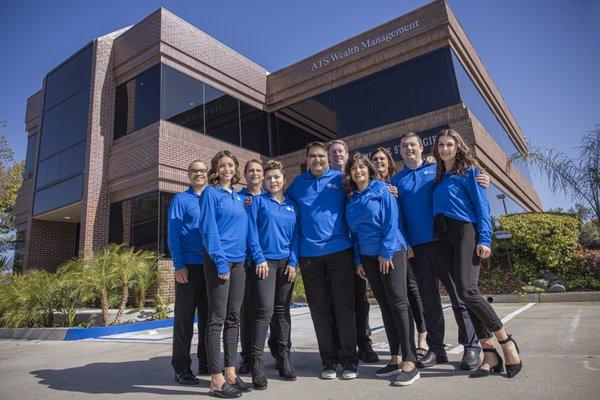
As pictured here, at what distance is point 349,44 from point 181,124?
7002mm

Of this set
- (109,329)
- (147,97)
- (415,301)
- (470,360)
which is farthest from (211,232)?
(147,97)

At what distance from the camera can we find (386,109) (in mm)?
13266

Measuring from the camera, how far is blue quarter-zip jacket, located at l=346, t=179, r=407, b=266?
3.12 metres

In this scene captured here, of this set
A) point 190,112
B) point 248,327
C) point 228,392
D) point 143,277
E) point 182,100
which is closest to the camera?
point 228,392

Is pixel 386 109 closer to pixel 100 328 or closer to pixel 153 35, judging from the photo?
pixel 153 35

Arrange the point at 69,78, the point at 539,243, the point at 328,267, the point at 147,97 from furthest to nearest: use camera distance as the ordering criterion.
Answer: the point at 69,78 < the point at 147,97 < the point at 539,243 < the point at 328,267

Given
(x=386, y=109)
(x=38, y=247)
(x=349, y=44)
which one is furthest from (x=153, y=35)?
(x=38, y=247)

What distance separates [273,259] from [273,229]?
26 cm

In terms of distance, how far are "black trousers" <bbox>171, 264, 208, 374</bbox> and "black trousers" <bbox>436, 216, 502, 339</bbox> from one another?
219cm

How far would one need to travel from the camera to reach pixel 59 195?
1326 centimetres

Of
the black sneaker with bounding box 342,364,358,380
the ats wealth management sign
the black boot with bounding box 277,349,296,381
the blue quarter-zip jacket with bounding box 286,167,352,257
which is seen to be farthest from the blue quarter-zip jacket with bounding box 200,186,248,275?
the ats wealth management sign

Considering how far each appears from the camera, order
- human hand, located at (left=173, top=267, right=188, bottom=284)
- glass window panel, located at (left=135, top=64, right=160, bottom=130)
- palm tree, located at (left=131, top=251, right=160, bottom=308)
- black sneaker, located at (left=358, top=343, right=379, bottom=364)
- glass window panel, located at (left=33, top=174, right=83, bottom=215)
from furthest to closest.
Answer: glass window panel, located at (left=33, top=174, right=83, bottom=215), glass window panel, located at (left=135, top=64, right=160, bottom=130), palm tree, located at (left=131, top=251, right=160, bottom=308), black sneaker, located at (left=358, top=343, right=379, bottom=364), human hand, located at (left=173, top=267, right=188, bottom=284)

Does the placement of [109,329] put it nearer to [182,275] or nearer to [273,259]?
[182,275]

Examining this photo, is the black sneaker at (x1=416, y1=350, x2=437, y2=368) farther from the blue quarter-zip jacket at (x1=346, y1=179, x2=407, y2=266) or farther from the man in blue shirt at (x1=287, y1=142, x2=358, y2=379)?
the blue quarter-zip jacket at (x1=346, y1=179, x2=407, y2=266)
